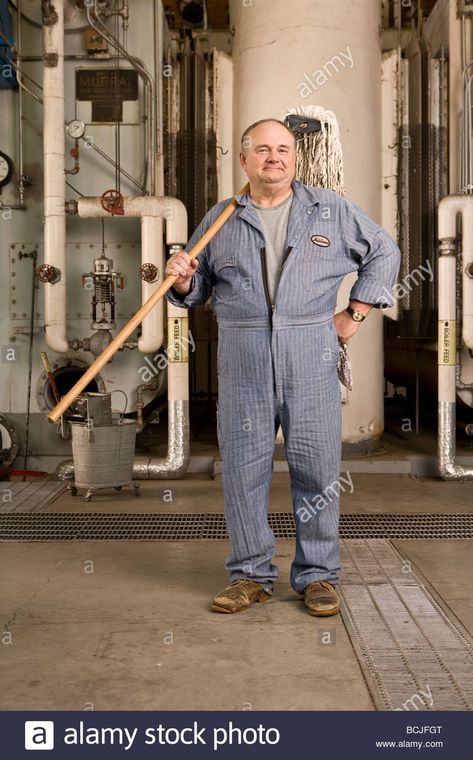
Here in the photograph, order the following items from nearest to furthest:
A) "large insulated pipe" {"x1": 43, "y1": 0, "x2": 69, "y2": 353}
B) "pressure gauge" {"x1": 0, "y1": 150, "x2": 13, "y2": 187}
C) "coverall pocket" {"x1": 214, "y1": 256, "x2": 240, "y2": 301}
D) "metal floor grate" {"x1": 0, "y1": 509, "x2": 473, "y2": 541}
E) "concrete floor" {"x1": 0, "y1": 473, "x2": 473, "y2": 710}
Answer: "concrete floor" {"x1": 0, "y1": 473, "x2": 473, "y2": 710} < "coverall pocket" {"x1": 214, "y1": 256, "x2": 240, "y2": 301} < "metal floor grate" {"x1": 0, "y1": 509, "x2": 473, "y2": 541} < "large insulated pipe" {"x1": 43, "y1": 0, "x2": 69, "y2": 353} < "pressure gauge" {"x1": 0, "y1": 150, "x2": 13, "y2": 187}

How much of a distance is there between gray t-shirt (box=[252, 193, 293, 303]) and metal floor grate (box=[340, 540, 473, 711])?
1212 millimetres

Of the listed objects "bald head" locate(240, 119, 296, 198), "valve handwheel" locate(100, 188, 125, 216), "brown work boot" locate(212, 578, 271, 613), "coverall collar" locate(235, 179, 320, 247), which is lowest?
"brown work boot" locate(212, 578, 271, 613)

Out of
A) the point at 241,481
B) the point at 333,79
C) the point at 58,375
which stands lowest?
the point at 241,481

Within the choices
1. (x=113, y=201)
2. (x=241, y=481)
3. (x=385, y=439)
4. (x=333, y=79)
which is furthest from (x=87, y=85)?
(x=241, y=481)

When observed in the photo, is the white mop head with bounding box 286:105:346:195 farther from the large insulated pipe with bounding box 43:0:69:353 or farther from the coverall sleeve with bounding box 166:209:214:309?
the large insulated pipe with bounding box 43:0:69:353

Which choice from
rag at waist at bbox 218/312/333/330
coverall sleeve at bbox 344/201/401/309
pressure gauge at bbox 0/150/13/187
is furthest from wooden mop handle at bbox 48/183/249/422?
pressure gauge at bbox 0/150/13/187

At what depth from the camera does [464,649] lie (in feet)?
9.73

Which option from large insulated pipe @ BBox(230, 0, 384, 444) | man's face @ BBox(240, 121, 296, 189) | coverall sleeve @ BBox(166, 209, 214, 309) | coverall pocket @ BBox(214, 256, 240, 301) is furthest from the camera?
large insulated pipe @ BBox(230, 0, 384, 444)

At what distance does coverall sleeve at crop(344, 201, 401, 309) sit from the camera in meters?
3.37

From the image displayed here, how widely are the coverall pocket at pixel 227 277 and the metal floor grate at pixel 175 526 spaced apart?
1.62m

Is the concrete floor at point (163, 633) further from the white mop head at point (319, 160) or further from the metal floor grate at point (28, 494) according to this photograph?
the white mop head at point (319, 160)

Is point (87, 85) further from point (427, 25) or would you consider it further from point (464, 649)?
point (464, 649)

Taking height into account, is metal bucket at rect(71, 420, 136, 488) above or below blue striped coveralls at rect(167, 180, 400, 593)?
below

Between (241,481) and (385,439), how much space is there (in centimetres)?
430
